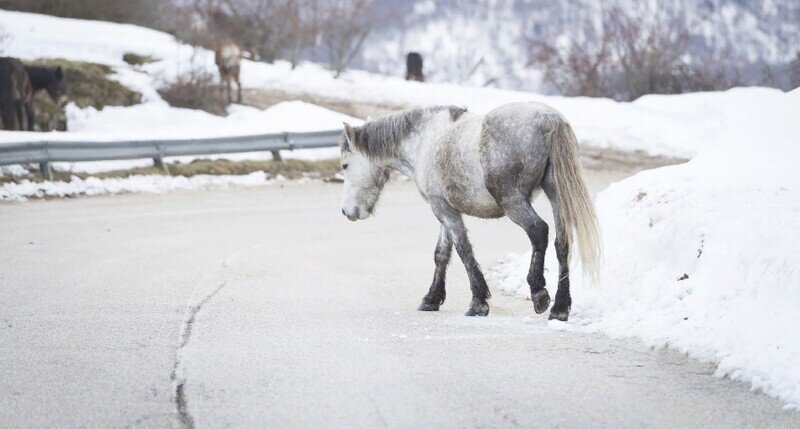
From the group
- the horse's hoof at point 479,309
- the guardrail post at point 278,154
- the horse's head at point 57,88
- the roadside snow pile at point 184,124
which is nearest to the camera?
the horse's hoof at point 479,309

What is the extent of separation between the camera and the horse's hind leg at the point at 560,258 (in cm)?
790

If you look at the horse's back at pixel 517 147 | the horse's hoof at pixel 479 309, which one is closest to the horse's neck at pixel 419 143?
the horse's back at pixel 517 147

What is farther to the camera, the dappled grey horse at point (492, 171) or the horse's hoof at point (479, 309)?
the horse's hoof at point (479, 309)

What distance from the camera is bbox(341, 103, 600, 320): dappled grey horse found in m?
7.85

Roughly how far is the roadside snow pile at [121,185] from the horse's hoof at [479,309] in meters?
11.7

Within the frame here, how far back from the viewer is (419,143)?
8969 mm

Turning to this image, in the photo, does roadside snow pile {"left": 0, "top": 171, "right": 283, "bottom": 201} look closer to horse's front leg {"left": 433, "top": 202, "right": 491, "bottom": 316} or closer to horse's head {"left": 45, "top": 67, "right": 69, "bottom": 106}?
horse's head {"left": 45, "top": 67, "right": 69, "bottom": 106}

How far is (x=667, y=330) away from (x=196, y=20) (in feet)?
128

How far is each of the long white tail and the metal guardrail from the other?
1333 centimetres

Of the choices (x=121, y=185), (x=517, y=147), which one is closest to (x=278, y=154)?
(x=121, y=185)

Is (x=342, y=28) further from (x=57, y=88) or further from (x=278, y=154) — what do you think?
(x=278, y=154)

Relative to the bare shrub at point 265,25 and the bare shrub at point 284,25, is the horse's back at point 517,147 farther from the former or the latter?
the bare shrub at point 265,25

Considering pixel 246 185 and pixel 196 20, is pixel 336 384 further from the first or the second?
pixel 196 20

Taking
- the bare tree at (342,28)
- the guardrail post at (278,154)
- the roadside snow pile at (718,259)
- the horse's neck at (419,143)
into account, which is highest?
the bare tree at (342,28)
